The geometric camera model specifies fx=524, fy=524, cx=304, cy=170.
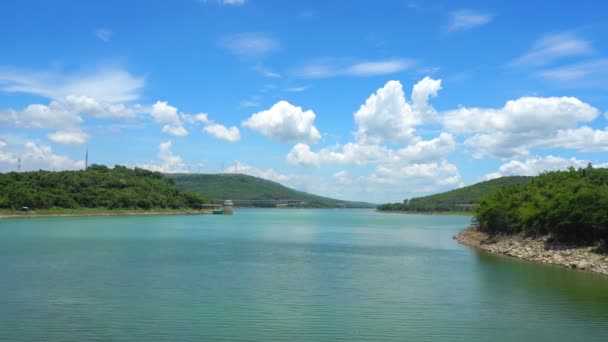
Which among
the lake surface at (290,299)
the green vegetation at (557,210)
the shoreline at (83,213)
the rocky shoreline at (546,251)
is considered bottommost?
the lake surface at (290,299)

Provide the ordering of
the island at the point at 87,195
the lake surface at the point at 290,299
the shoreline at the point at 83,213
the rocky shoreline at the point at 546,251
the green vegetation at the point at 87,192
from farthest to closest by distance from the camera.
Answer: the green vegetation at the point at 87,192 < the island at the point at 87,195 < the shoreline at the point at 83,213 < the rocky shoreline at the point at 546,251 < the lake surface at the point at 290,299

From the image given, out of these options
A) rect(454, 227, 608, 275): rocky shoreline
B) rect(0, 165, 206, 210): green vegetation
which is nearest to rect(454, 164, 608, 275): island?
rect(454, 227, 608, 275): rocky shoreline

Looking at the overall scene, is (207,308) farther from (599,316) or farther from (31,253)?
(31,253)

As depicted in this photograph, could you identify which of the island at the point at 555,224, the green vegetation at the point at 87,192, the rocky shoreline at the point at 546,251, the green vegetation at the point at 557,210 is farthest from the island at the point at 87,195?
the rocky shoreline at the point at 546,251

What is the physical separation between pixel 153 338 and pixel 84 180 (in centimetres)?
15452

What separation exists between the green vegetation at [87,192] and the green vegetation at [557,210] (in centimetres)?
9985

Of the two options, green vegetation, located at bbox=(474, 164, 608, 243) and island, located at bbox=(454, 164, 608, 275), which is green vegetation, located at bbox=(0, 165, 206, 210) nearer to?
green vegetation, located at bbox=(474, 164, 608, 243)

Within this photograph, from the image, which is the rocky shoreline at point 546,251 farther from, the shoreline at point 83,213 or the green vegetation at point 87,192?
the green vegetation at point 87,192

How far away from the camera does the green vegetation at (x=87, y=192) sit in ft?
401

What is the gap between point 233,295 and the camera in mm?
26484

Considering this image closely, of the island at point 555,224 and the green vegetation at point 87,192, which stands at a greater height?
the green vegetation at point 87,192

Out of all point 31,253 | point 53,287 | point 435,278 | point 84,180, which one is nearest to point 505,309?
point 435,278

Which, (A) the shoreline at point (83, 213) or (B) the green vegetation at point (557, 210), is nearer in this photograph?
(B) the green vegetation at point (557, 210)

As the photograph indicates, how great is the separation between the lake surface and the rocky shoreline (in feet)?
5.45
